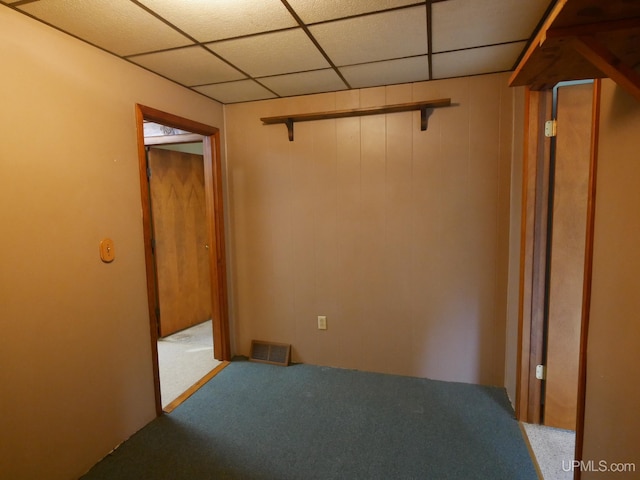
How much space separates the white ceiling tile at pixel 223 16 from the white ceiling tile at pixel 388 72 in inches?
26.1

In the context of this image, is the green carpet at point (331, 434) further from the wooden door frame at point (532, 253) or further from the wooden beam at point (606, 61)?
the wooden beam at point (606, 61)

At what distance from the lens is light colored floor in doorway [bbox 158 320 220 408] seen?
253cm

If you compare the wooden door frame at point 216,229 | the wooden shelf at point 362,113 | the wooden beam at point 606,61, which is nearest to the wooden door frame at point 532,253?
the wooden shelf at point 362,113

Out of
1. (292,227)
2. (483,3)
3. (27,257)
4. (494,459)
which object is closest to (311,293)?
(292,227)

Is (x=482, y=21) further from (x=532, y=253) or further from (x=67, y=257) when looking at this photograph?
(x=67, y=257)

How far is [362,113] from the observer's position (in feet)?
7.96

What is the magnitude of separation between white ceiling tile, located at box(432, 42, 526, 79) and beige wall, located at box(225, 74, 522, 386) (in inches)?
3.9

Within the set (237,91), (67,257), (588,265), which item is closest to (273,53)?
(237,91)

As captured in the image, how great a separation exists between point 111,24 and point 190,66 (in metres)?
0.53

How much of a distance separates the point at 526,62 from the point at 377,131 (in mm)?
1608

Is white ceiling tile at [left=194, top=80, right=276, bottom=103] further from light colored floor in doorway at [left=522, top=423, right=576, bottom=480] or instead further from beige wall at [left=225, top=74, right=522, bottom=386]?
light colored floor in doorway at [left=522, top=423, right=576, bottom=480]

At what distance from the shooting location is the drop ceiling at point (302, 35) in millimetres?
1393

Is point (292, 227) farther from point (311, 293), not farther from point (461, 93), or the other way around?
point (461, 93)

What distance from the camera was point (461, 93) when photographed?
2.25m
